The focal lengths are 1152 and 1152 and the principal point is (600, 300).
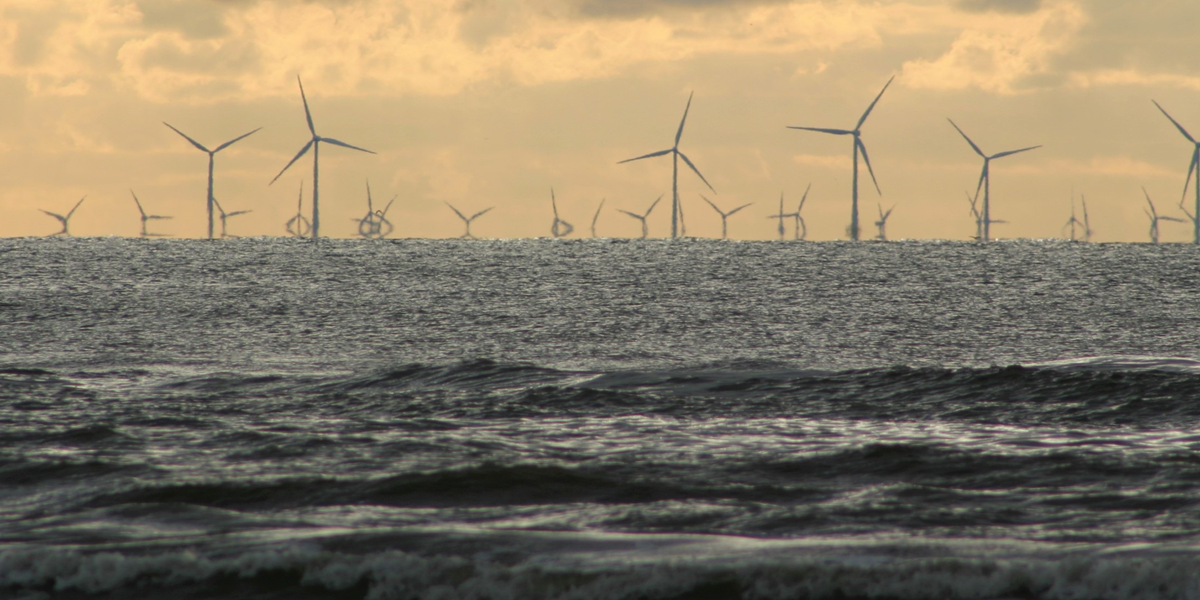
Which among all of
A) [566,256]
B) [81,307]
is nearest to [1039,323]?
[81,307]

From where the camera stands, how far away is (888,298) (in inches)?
3770

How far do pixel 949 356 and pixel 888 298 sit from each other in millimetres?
47762

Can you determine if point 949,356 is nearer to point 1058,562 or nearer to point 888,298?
point 1058,562

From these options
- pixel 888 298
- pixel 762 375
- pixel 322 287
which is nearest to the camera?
pixel 762 375

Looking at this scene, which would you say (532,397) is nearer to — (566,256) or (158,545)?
(158,545)

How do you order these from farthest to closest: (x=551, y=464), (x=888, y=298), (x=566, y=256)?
1. (x=566, y=256)
2. (x=888, y=298)
3. (x=551, y=464)

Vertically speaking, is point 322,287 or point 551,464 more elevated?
point 322,287

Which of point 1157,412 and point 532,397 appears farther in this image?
point 532,397

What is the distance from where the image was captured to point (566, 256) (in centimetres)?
19650

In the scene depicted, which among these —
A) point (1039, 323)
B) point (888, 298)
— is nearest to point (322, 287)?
point (888, 298)

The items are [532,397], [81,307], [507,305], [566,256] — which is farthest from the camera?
[566,256]

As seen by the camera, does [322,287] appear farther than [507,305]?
Yes

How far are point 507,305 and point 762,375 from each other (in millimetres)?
52128

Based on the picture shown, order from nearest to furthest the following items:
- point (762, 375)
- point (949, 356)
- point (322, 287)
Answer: point (762, 375) < point (949, 356) < point (322, 287)
